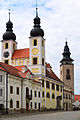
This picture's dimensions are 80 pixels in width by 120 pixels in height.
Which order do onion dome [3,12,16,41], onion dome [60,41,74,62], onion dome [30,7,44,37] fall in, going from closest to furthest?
1. onion dome [30,7,44,37]
2. onion dome [3,12,16,41]
3. onion dome [60,41,74,62]

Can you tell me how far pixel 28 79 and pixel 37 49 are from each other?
46.9 feet

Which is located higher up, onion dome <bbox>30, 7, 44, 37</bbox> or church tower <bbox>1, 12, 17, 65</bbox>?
onion dome <bbox>30, 7, 44, 37</bbox>

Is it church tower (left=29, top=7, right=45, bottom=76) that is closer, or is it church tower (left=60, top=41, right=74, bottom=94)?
church tower (left=29, top=7, right=45, bottom=76)

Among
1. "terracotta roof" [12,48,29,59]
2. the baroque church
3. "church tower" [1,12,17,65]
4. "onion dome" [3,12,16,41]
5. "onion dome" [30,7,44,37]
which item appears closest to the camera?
the baroque church

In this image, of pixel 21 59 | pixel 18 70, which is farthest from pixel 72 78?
pixel 18 70

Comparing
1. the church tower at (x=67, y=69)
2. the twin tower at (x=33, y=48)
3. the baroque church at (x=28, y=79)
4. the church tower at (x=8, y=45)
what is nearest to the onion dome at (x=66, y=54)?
the church tower at (x=67, y=69)

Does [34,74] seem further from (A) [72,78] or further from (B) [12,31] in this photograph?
(A) [72,78]

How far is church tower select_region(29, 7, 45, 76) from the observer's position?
65500 millimetres

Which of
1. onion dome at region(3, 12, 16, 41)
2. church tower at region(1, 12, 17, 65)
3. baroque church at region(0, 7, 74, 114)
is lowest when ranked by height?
baroque church at region(0, 7, 74, 114)

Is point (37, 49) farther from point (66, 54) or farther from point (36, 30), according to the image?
point (66, 54)

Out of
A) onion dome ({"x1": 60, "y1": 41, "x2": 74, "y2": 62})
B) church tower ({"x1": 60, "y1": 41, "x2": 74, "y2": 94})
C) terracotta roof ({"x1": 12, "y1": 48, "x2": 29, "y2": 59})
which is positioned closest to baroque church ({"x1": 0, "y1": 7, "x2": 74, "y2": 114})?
terracotta roof ({"x1": 12, "y1": 48, "x2": 29, "y2": 59})

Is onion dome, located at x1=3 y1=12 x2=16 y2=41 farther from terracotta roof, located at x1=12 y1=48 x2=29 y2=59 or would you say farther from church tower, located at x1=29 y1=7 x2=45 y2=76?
church tower, located at x1=29 y1=7 x2=45 y2=76

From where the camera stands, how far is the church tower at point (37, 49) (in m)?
65.5

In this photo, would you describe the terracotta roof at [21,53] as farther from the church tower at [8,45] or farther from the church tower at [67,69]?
the church tower at [67,69]
